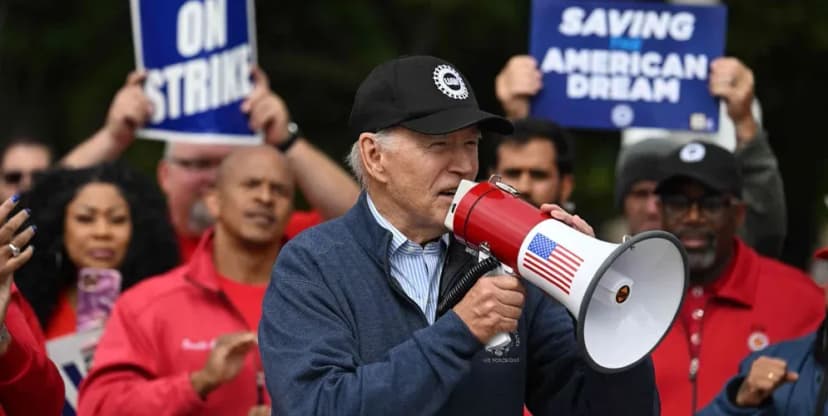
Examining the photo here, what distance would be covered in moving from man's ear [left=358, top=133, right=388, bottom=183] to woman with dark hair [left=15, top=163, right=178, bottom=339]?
2.87 m

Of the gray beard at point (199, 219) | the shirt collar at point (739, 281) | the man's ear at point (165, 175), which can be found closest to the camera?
the shirt collar at point (739, 281)

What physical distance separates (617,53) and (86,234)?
89.8 inches

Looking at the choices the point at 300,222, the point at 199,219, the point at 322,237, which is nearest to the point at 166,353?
the point at 300,222

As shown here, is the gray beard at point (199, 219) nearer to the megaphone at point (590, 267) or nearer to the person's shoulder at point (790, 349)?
the person's shoulder at point (790, 349)

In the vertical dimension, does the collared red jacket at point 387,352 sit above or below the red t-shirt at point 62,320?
above

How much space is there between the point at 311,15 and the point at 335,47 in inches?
12.1

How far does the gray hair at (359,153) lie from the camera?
464 cm

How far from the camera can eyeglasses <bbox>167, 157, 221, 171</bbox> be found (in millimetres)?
8461

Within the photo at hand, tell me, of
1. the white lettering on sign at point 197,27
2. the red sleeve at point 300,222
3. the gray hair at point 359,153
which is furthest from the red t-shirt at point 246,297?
the gray hair at point 359,153

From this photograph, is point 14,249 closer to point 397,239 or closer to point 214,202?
point 397,239

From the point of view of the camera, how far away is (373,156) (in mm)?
4676

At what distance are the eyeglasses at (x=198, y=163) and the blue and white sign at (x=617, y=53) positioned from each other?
5.46 feet

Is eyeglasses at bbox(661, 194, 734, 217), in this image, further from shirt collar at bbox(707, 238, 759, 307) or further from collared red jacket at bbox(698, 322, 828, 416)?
collared red jacket at bbox(698, 322, 828, 416)

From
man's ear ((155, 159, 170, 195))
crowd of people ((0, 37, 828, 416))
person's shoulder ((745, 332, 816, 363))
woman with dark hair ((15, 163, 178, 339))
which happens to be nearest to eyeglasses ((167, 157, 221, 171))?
crowd of people ((0, 37, 828, 416))
